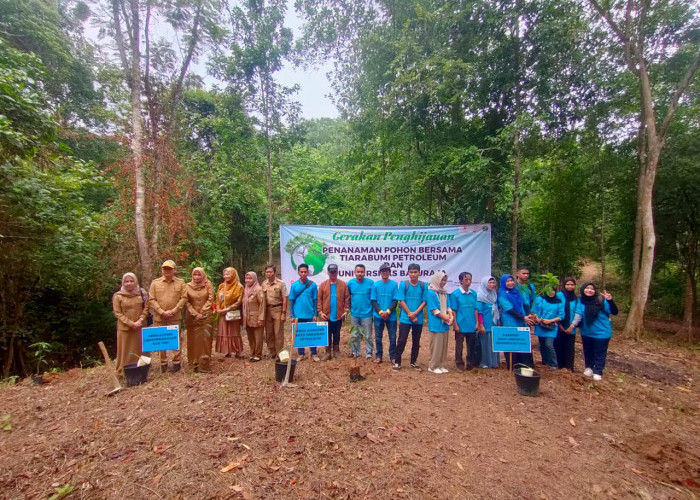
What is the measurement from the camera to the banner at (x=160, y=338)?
442 cm

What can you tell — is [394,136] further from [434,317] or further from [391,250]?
[434,317]

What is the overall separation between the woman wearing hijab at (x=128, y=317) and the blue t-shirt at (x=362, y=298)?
285 centimetres

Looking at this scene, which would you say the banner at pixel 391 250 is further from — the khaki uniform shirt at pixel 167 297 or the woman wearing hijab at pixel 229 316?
the khaki uniform shirt at pixel 167 297

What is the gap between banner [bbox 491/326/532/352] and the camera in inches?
182

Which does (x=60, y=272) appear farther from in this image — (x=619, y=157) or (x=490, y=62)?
(x=619, y=157)

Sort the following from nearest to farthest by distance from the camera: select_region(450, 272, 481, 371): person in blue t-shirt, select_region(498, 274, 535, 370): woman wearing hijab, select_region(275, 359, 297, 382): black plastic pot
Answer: select_region(275, 359, 297, 382): black plastic pot
select_region(498, 274, 535, 370): woman wearing hijab
select_region(450, 272, 481, 371): person in blue t-shirt

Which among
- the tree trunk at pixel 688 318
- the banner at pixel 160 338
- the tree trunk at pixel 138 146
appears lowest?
the tree trunk at pixel 688 318

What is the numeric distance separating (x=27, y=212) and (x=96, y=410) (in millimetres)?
3493

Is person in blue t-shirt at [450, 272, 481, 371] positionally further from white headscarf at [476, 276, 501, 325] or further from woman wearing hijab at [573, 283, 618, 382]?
woman wearing hijab at [573, 283, 618, 382]

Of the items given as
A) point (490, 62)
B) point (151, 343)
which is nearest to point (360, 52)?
point (490, 62)

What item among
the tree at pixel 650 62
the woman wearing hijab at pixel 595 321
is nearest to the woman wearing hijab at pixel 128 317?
the woman wearing hijab at pixel 595 321

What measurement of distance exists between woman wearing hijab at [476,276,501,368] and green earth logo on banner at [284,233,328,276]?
329 centimetres

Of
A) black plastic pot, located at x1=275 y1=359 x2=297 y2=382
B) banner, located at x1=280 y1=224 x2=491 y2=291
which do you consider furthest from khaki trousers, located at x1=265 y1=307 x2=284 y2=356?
banner, located at x1=280 y1=224 x2=491 y2=291

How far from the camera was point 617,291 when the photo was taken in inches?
527
